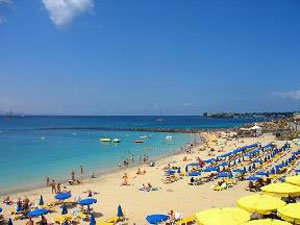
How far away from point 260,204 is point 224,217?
1.80 meters

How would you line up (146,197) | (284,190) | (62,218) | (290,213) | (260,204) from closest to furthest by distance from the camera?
1. (290,213)
2. (260,204)
3. (284,190)
4. (62,218)
5. (146,197)

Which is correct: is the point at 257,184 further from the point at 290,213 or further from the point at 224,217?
the point at 224,217

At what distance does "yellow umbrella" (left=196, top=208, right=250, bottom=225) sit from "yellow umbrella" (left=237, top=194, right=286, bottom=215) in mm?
515

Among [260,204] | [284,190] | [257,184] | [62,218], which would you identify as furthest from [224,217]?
[257,184]

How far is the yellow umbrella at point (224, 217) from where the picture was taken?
34.4ft

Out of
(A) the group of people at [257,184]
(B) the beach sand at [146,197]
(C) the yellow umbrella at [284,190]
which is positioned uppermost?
(C) the yellow umbrella at [284,190]

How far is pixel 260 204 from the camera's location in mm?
11812

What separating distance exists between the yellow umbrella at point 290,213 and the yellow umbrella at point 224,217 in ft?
3.24

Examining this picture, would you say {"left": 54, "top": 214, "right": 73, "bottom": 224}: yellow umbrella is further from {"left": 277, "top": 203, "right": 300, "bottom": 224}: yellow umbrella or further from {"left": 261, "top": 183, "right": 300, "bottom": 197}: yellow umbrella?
{"left": 277, "top": 203, "right": 300, "bottom": 224}: yellow umbrella

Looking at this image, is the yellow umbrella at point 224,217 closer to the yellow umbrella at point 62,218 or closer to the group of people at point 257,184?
the yellow umbrella at point 62,218

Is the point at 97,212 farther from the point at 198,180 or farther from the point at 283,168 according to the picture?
the point at 283,168

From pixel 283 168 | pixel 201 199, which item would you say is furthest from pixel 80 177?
pixel 283 168

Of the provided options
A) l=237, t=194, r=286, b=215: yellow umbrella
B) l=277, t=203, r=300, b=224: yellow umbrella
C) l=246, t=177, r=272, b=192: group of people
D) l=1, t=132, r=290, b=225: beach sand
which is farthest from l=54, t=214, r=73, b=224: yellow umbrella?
l=246, t=177, r=272, b=192: group of people

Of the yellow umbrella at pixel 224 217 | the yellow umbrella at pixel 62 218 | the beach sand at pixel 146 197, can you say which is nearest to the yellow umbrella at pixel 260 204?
the yellow umbrella at pixel 224 217
